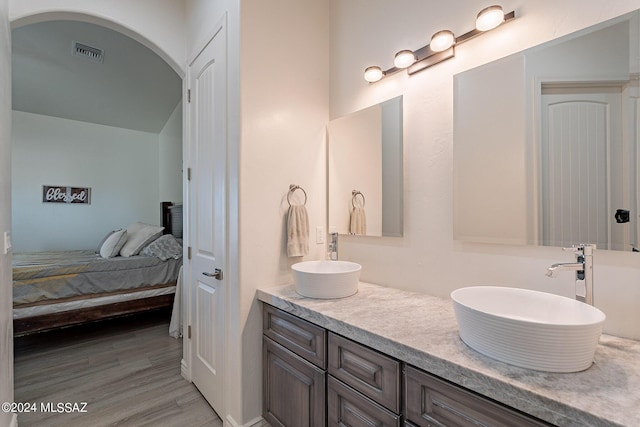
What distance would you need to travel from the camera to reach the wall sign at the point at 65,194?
443cm

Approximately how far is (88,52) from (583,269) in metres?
4.93

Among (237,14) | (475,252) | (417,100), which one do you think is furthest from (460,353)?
(237,14)

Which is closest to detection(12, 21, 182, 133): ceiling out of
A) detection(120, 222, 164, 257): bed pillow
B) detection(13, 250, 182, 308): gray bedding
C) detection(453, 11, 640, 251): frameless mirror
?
detection(120, 222, 164, 257): bed pillow

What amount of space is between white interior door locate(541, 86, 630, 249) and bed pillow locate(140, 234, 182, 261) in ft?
11.6

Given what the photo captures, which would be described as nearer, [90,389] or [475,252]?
[475,252]

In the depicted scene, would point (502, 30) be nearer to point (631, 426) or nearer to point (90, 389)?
point (631, 426)

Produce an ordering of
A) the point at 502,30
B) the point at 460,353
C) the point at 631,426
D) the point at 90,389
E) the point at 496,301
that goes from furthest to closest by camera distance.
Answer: the point at 90,389, the point at 502,30, the point at 496,301, the point at 460,353, the point at 631,426

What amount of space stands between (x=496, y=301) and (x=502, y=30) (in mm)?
1126

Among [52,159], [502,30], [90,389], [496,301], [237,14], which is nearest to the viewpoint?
[496,301]

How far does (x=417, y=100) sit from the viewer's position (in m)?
1.53

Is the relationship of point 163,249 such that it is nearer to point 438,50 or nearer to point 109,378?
point 109,378

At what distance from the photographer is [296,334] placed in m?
1.38

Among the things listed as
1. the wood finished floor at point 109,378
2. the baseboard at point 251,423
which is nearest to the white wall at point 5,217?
the wood finished floor at point 109,378

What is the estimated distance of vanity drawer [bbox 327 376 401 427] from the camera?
98 centimetres
